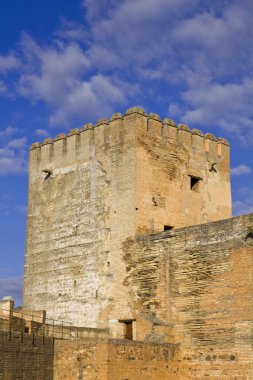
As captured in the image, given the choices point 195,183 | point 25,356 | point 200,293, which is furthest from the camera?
point 195,183

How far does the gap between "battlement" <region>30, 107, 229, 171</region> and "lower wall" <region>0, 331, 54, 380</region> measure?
821 cm

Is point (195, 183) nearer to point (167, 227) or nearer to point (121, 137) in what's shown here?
point (167, 227)

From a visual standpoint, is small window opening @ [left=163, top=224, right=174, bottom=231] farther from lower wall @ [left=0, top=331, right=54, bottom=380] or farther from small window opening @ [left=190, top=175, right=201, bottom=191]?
lower wall @ [left=0, top=331, right=54, bottom=380]

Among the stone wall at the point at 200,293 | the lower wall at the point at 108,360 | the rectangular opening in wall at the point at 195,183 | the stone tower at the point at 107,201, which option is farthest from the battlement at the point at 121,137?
the lower wall at the point at 108,360

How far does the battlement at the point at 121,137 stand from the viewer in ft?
81.7

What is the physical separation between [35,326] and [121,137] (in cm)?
738

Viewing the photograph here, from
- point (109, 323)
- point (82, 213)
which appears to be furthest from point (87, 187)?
point (109, 323)

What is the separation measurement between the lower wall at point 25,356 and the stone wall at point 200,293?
3.75 meters

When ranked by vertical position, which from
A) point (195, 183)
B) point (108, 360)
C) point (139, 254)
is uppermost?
point (195, 183)

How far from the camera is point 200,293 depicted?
2144 centimetres

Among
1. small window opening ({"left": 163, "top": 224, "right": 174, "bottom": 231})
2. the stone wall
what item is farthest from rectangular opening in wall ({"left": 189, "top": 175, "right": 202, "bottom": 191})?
the stone wall

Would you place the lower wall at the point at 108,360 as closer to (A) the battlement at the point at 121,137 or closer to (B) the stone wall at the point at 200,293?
(B) the stone wall at the point at 200,293

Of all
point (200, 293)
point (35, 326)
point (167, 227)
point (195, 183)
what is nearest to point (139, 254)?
point (167, 227)

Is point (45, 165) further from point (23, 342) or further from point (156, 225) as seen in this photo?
point (23, 342)
